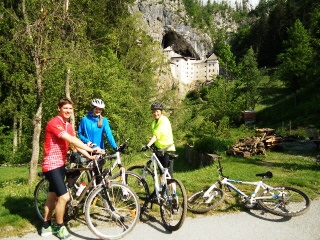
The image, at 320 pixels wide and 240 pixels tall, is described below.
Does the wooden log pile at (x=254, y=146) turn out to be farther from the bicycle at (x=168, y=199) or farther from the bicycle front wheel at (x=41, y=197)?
the bicycle front wheel at (x=41, y=197)

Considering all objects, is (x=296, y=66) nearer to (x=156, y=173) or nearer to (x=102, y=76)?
(x=102, y=76)

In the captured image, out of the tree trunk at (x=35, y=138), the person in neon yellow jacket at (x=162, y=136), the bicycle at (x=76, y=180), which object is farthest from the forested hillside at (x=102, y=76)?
the person in neon yellow jacket at (x=162, y=136)

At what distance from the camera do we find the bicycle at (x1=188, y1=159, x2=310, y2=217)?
18.8ft

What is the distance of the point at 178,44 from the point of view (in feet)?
390

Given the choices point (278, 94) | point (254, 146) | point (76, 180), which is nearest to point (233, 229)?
point (76, 180)

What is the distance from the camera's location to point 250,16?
197m

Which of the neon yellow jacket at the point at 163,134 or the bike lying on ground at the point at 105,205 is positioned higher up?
the neon yellow jacket at the point at 163,134

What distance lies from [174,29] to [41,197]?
114283 mm

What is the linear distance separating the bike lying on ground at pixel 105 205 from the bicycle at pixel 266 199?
1465mm

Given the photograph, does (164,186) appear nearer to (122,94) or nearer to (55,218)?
(55,218)

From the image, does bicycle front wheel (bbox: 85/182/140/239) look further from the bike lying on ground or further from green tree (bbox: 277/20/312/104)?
green tree (bbox: 277/20/312/104)

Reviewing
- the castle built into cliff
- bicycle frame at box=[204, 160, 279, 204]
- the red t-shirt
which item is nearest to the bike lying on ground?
the red t-shirt

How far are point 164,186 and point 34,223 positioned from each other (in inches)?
94.0

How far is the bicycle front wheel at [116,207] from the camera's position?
4.87 m
